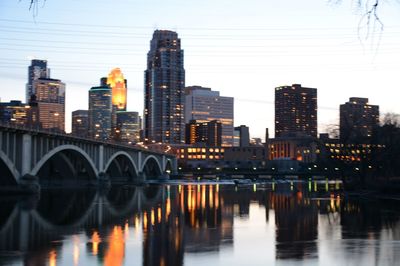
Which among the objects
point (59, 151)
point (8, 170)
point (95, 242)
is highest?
point (59, 151)

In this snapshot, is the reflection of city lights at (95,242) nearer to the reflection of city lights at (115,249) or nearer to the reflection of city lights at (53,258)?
the reflection of city lights at (115,249)

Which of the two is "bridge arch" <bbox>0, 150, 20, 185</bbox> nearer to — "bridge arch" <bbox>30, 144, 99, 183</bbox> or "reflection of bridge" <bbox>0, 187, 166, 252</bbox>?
"bridge arch" <bbox>30, 144, 99, 183</bbox>

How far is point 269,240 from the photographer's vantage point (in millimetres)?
30469

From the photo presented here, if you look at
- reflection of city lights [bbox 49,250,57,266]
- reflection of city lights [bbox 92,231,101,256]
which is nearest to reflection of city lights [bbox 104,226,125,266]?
reflection of city lights [bbox 92,231,101,256]

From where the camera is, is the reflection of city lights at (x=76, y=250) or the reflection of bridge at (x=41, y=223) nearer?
the reflection of city lights at (x=76, y=250)

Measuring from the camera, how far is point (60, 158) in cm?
11144

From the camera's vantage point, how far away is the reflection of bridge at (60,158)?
7306cm

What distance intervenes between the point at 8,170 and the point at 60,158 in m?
36.3

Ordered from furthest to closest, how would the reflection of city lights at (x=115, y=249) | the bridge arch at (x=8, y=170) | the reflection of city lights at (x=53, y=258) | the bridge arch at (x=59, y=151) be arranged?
1. the bridge arch at (x=59, y=151)
2. the bridge arch at (x=8, y=170)
3. the reflection of city lights at (x=115, y=249)
4. the reflection of city lights at (x=53, y=258)

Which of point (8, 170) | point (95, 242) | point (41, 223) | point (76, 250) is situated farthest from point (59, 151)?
point (76, 250)

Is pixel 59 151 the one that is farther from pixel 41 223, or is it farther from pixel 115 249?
pixel 115 249

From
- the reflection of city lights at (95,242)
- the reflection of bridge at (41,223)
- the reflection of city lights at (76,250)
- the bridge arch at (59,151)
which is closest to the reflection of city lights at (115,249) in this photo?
the reflection of city lights at (95,242)

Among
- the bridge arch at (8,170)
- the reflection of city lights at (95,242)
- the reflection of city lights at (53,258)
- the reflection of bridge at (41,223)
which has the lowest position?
the reflection of bridge at (41,223)

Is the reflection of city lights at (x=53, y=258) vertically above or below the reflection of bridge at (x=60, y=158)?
below
